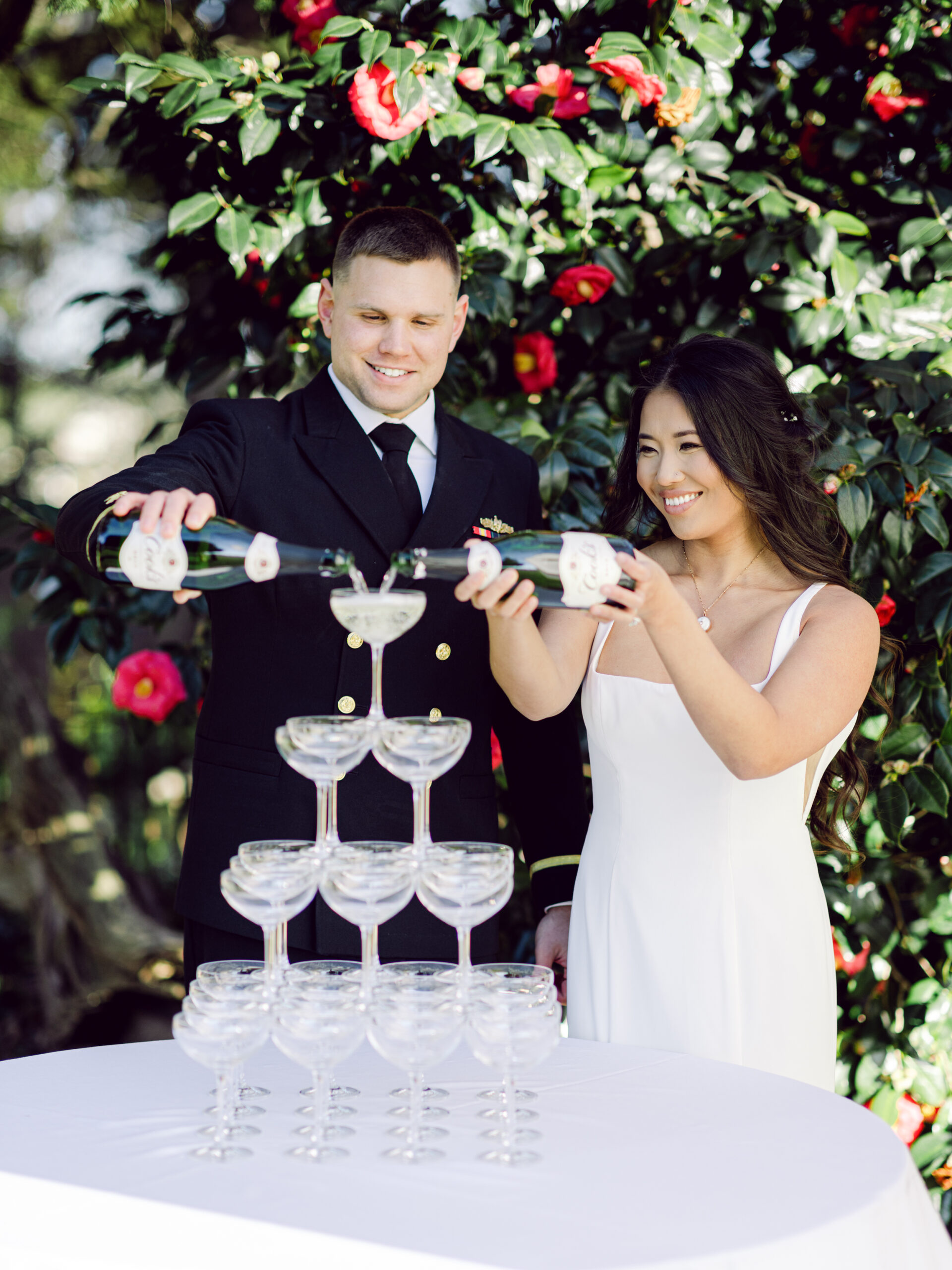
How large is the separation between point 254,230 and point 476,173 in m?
0.50

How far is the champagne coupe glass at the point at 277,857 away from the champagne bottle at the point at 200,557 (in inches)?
12.3

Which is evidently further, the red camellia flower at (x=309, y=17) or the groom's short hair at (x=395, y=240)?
the red camellia flower at (x=309, y=17)

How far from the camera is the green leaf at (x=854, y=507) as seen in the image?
2625mm

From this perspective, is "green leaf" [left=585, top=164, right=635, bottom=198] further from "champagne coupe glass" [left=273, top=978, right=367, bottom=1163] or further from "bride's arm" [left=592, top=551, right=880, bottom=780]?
"champagne coupe glass" [left=273, top=978, right=367, bottom=1163]

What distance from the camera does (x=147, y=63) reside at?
272 centimetres

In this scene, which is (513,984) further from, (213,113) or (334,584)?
(213,113)

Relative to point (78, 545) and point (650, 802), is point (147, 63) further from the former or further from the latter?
point (650, 802)

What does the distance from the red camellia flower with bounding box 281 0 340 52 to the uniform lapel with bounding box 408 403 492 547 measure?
1.13 metres

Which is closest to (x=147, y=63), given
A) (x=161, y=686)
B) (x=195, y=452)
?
(x=195, y=452)

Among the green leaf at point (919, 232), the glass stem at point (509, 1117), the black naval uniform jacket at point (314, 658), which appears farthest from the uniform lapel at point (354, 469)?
the green leaf at point (919, 232)

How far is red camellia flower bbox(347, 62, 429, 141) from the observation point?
261 cm

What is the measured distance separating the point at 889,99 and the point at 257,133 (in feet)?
4.79

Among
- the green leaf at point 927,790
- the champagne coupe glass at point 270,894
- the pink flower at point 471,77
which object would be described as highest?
the pink flower at point 471,77

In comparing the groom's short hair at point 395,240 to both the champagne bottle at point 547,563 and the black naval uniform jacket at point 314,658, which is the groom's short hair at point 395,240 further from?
the champagne bottle at point 547,563
